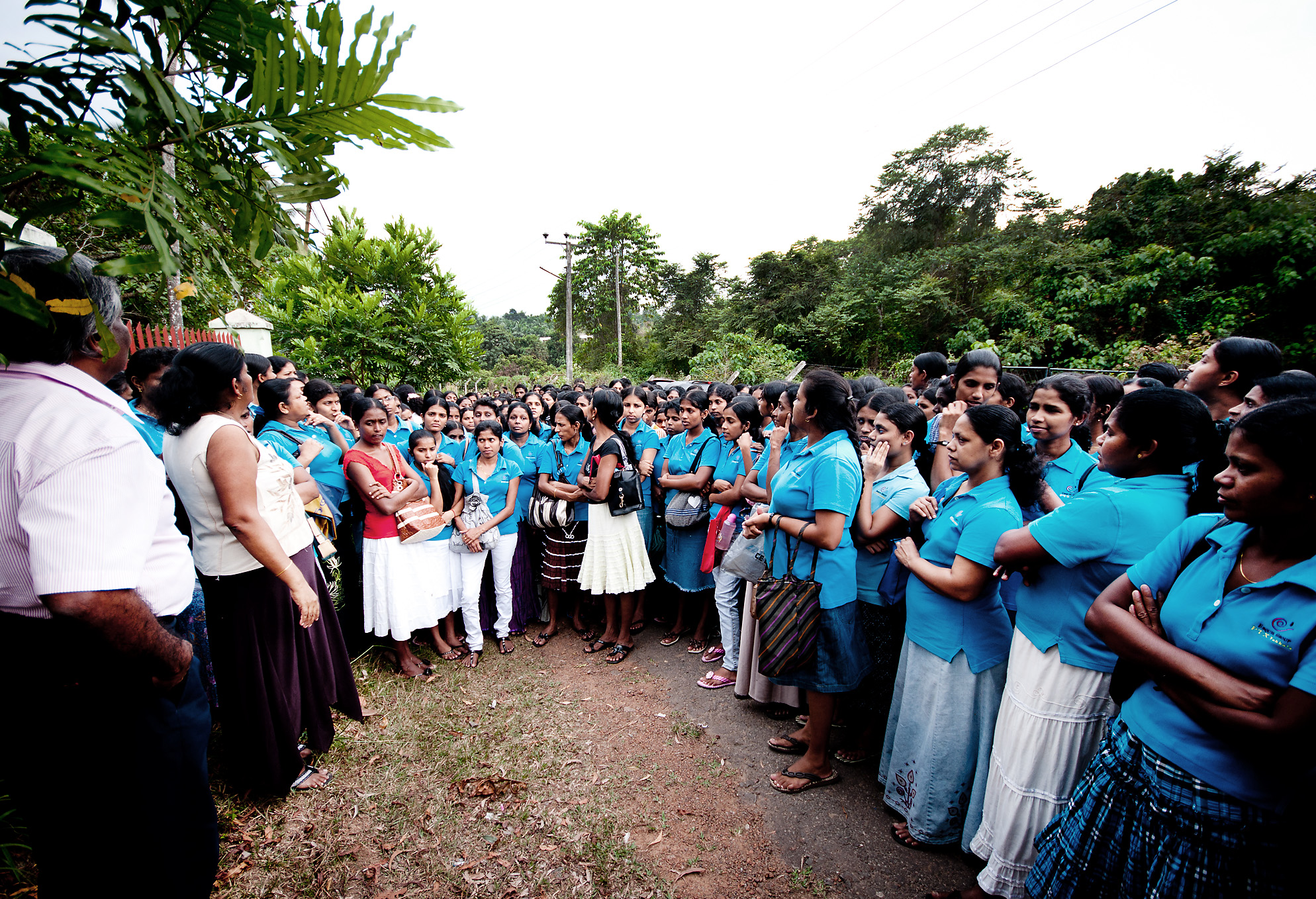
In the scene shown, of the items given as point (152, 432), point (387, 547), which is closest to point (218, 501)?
point (152, 432)

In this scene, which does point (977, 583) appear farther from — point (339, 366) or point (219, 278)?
point (339, 366)

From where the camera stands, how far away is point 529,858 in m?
2.65

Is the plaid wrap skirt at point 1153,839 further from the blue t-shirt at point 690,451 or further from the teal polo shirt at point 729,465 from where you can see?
the blue t-shirt at point 690,451

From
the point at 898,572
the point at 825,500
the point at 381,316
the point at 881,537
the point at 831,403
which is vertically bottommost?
the point at 898,572

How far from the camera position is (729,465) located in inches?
174

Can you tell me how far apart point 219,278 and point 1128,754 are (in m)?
2.83

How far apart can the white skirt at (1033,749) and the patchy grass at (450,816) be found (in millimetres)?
1448

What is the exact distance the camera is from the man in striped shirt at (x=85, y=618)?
136cm

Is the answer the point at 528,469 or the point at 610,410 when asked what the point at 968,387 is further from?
the point at 528,469

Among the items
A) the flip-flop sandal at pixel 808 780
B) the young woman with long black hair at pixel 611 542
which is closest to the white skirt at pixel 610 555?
the young woman with long black hair at pixel 611 542

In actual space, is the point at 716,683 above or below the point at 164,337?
below

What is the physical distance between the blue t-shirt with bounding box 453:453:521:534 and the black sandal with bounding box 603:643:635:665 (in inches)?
53.8

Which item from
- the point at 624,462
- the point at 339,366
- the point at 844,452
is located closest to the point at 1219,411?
the point at 844,452

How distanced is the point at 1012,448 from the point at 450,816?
132 inches
